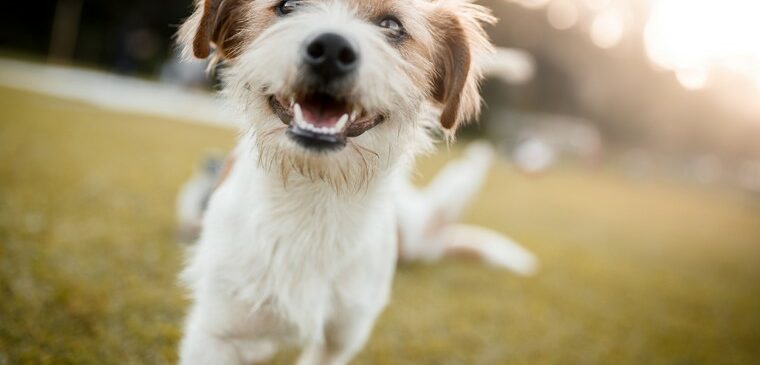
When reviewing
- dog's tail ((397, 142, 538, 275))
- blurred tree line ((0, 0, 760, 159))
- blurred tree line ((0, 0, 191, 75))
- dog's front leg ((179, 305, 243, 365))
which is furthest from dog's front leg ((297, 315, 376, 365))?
blurred tree line ((0, 0, 191, 75))

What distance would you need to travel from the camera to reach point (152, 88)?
72.5 feet

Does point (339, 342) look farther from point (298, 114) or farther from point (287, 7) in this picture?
point (287, 7)

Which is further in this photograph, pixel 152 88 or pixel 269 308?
pixel 152 88

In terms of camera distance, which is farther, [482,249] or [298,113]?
[482,249]

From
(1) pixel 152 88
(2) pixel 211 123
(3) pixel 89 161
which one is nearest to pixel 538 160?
(2) pixel 211 123

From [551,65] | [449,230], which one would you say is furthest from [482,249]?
[551,65]

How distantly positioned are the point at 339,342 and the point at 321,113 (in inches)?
49.8

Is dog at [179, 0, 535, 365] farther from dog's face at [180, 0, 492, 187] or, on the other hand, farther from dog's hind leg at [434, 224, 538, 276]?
dog's hind leg at [434, 224, 538, 276]

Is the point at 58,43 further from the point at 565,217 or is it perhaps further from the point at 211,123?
the point at 565,217

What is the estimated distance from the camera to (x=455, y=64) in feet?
9.59

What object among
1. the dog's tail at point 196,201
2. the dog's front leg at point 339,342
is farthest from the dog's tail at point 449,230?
the dog's front leg at point 339,342

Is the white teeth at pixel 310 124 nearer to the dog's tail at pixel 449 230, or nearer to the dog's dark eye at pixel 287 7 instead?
the dog's dark eye at pixel 287 7

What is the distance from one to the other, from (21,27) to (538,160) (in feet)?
82.0

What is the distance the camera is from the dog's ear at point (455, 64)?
2.87 metres
